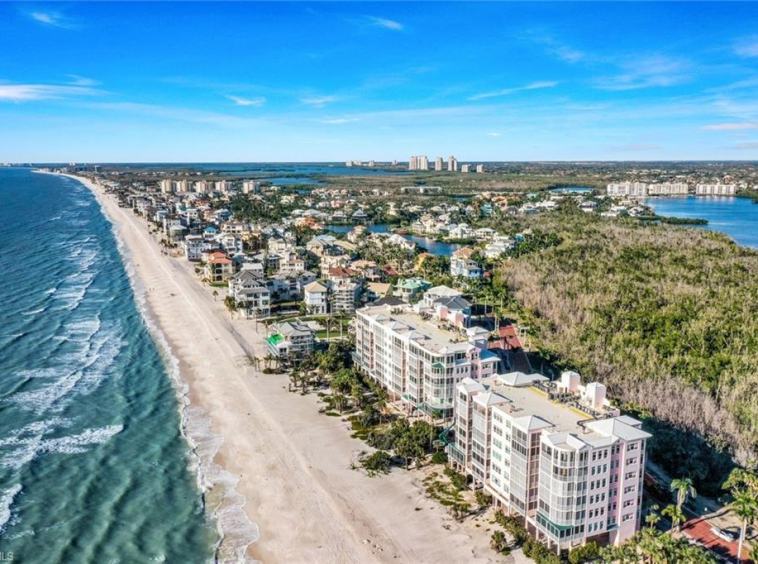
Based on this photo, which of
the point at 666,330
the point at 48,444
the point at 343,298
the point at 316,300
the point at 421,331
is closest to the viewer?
the point at 48,444

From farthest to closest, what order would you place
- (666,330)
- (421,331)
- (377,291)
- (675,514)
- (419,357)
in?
(377,291)
(666,330)
(421,331)
(419,357)
(675,514)

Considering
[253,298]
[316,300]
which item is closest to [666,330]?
[316,300]

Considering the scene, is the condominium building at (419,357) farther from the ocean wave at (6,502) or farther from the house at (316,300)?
the ocean wave at (6,502)

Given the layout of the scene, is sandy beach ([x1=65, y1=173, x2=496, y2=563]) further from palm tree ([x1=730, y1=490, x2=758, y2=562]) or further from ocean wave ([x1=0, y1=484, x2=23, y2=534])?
palm tree ([x1=730, y1=490, x2=758, y2=562])

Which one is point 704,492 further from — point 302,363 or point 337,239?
point 337,239

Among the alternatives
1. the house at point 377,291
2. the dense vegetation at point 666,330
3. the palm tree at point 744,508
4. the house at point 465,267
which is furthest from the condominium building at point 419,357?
the house at point 465,267

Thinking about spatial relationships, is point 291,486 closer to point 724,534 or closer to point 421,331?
point 421,331

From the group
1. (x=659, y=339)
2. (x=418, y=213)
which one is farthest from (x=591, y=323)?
(x=418, y=213)
